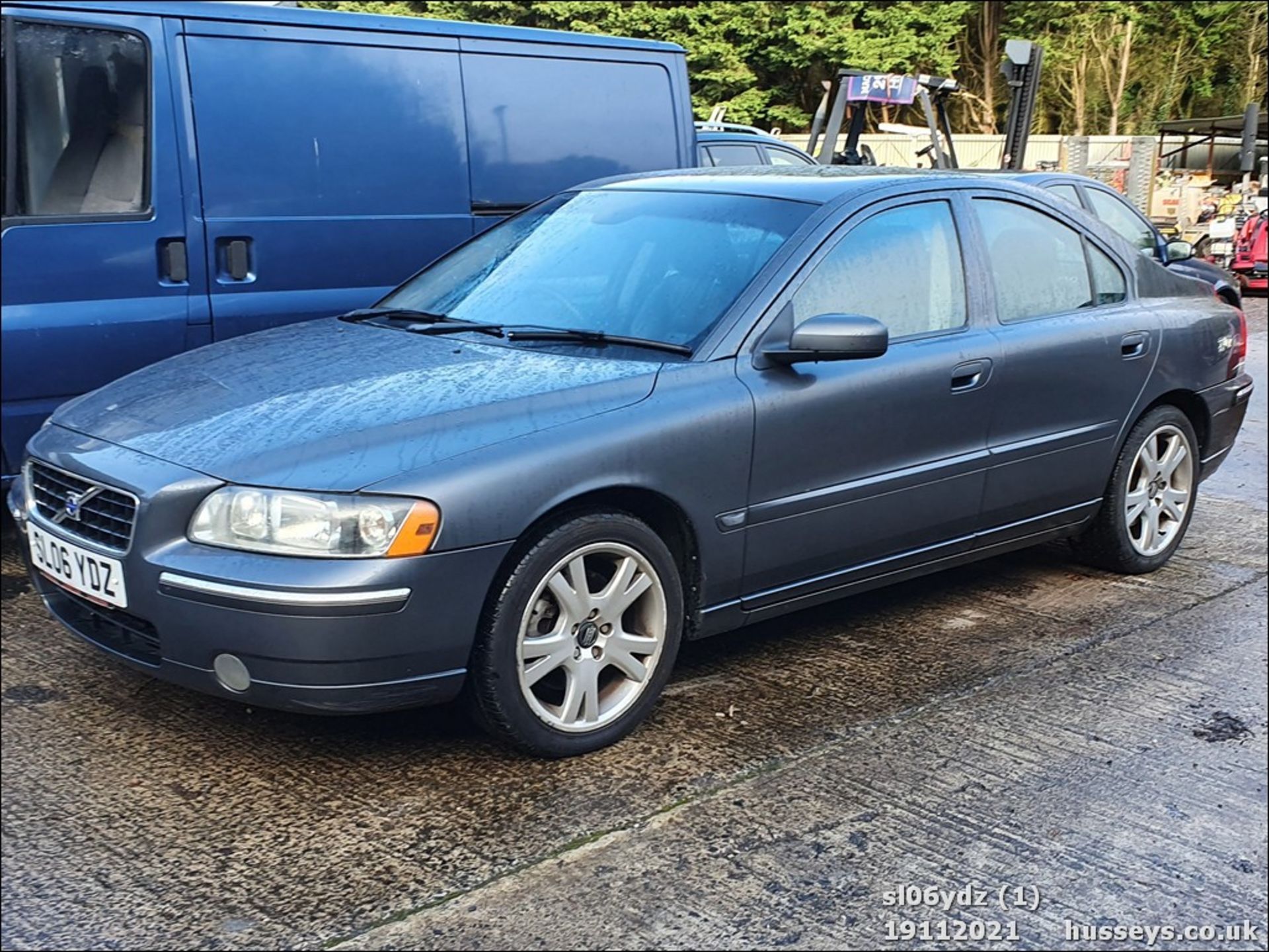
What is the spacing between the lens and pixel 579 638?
3.50 m

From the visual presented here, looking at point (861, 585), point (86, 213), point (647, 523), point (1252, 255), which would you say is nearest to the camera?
point (647, 523)

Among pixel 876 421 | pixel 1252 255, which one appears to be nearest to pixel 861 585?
pixel 876 421

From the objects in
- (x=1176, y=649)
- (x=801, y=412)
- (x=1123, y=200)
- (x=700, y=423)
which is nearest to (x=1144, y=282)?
(x=1176, y=649)

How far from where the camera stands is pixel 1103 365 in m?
4.89

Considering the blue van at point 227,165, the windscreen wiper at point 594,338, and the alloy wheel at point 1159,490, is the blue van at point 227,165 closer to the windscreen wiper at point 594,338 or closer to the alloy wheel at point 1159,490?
the windscreen wiper at point 594,338

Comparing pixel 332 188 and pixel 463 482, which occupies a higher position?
pixel 332 188

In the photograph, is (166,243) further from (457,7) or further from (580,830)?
(457,7)

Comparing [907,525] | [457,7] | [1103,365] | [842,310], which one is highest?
[457,7]

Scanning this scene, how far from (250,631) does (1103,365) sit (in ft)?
10.5

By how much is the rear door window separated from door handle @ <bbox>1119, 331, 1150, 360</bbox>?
14.0 ft

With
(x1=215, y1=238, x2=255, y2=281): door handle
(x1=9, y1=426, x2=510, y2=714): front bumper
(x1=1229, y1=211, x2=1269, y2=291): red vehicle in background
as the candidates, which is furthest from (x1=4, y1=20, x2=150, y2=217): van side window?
(x1=1229, y1=211, x2=1269, y2=291): red vehicle in background

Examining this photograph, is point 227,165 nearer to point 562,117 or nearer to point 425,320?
point 425,320

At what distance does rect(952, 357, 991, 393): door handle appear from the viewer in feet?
14.3

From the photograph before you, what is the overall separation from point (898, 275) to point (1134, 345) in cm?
120
